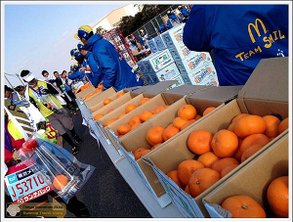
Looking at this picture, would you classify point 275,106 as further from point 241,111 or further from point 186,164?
point 186,164

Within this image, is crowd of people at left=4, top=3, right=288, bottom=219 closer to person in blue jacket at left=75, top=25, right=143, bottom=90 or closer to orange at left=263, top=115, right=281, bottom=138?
person in blue jacket at left=75, top=25, right=143, bottom=90

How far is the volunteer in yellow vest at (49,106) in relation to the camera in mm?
5582

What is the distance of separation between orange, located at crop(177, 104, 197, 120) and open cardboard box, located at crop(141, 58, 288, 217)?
32 centimetres

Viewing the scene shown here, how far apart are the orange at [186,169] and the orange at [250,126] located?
260mm

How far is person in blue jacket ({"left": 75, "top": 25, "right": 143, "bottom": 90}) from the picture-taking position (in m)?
4.48

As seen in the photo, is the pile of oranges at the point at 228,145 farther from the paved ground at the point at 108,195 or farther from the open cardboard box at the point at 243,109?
the paved ground at the point at 108,195

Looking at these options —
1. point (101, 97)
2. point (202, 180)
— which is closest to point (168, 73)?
point (101, 97)

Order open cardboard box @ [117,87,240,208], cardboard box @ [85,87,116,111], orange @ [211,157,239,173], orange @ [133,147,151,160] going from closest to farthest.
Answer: orange @ [211,157,239,173]
open cardboard box @ [117,87,240,208]
orange @ [133,147,151,160]
cardboard box @ [85,87,116,111]

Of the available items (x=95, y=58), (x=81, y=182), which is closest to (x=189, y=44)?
(x=81, y=182)

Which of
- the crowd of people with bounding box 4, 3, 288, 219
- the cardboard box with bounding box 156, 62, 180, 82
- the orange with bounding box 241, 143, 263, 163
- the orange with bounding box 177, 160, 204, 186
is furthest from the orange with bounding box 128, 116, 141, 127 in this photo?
the cardboard box with bounding box 156, 62, 180, 82

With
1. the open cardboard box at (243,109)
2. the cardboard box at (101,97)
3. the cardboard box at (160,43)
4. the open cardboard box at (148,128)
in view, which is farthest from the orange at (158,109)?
the cardboard box at (160,43)

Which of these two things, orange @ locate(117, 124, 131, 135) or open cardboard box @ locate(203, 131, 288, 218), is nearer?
open cardboard box @ locate(203, 131, 288, 218)

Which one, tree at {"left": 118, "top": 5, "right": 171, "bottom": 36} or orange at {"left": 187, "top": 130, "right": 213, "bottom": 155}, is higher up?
orange at {"left": 187, "top": 130, "right": 213, "bottom": 155}

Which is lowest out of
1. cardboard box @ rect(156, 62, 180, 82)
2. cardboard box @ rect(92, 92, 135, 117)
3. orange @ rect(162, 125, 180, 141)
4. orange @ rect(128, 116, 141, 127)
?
cardboard box @ rect(156, 62, 180, 82)
